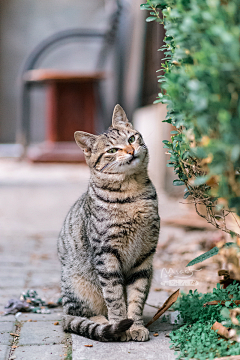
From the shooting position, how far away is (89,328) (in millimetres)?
2104

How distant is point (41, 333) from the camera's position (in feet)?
7.36

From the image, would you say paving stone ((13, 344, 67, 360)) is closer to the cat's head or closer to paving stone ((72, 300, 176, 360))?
paving stone ((72, 300, 176, 360))

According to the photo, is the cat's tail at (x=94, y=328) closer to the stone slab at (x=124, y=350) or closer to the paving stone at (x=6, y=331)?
the stone slab at (x=124, y=350)

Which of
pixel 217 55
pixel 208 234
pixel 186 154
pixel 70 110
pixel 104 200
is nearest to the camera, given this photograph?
pixel 217 55

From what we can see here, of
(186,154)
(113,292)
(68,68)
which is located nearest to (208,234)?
(113,292)

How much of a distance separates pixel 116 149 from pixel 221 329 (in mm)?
1073

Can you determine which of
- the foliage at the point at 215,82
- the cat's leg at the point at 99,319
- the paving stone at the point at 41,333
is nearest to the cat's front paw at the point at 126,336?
the cat's leg at the point at 99,319

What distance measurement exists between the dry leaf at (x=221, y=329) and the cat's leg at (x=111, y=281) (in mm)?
483

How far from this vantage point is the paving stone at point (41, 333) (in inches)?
84.2

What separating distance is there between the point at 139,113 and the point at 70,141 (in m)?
2.59

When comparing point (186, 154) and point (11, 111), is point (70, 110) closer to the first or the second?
point (11, 111)

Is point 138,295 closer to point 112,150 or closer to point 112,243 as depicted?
point 112,243

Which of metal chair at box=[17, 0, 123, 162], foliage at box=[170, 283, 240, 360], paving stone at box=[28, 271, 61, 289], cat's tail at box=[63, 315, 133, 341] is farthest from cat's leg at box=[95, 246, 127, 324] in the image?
metal chair at box=[17, 0, 123, 162]

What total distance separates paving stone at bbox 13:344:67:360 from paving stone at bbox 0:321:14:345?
0.10 metres
